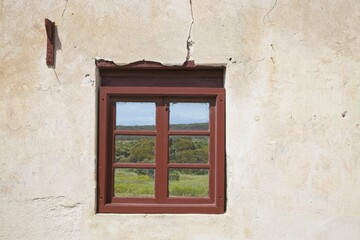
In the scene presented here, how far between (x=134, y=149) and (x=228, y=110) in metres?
0.82

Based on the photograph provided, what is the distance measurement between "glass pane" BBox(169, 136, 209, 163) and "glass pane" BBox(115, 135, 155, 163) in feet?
0.53

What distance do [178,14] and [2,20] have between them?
4.56ft

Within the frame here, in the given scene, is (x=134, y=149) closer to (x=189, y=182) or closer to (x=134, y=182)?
(x=134, y=182)

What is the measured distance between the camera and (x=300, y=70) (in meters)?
3.96

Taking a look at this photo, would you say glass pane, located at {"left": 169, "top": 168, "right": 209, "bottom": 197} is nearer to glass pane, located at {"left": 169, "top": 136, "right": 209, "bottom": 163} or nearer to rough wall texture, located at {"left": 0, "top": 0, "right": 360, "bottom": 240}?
glass pane, located at {"left": 169, "top": 136, "right": 209, "bottom": 163}

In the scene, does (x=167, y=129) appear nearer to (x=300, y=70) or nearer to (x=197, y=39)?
(x=197, y=39)

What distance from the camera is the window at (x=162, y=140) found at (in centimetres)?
399

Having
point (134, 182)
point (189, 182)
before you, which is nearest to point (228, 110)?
point (189, 182)

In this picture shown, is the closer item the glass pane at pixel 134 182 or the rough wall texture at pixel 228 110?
the rough wall texture at pixel 228 110

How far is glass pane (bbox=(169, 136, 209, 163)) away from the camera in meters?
4.05

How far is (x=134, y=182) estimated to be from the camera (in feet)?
13.3

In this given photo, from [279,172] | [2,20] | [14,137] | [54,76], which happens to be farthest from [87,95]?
[279,172]

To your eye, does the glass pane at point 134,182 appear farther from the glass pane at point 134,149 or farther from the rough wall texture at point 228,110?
the rough wall texture at point 228,110

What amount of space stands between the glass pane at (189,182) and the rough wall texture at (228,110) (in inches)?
8.4
